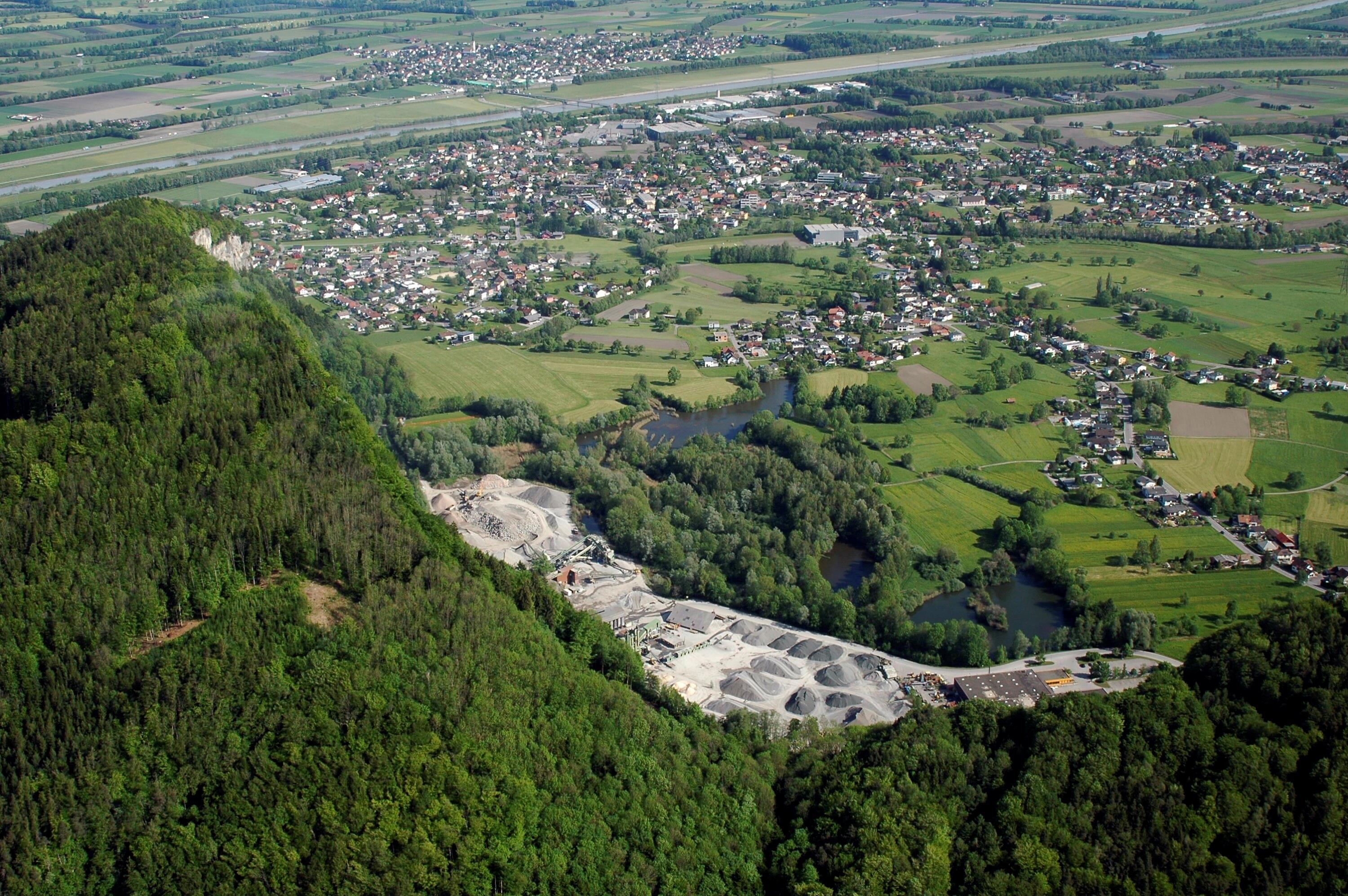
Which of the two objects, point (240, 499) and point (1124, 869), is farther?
point (240, 499)

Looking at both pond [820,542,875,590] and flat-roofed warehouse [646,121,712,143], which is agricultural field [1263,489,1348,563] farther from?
flat-roofed warehouse [646,121,712,143]

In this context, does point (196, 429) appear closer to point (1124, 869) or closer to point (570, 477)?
point (570, 477)

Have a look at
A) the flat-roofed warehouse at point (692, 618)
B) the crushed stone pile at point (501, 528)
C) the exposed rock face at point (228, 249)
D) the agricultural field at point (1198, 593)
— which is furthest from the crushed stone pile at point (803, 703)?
the exposed rock face at point (228, 249)

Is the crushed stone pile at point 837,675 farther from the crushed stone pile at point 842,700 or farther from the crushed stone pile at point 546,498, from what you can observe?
the crushed stone pile at point 546,498

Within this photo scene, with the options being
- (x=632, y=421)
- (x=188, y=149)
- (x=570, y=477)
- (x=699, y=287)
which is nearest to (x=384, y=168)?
(x=188, y=149)

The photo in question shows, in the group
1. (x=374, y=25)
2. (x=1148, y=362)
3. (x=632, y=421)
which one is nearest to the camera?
(x=632, y=421)
